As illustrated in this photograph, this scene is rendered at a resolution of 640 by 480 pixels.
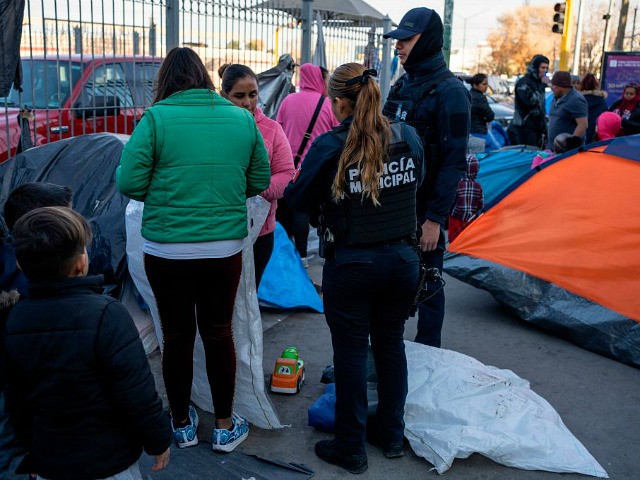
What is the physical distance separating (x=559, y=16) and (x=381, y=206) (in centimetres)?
1779

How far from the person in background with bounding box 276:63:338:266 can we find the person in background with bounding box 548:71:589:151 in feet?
11.7

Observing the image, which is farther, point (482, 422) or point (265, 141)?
point (265, 141)

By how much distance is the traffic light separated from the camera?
1858 cm

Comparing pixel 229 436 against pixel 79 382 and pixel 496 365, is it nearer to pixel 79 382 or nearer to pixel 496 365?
pixel 79 382

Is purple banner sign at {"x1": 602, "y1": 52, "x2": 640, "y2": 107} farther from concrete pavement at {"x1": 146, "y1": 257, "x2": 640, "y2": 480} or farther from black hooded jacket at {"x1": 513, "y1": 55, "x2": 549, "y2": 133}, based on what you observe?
concrete pavement at {"x1": 146, "y1": 257, "x2": 640, "y2": 480}

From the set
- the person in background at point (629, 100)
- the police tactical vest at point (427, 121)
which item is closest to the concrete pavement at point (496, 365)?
the police tactical vest at point (427, 121)

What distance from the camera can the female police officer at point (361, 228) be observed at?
2.96m

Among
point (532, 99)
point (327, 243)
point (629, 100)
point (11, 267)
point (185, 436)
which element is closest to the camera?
point (11, 267)

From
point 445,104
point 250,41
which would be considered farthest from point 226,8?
point 445,104

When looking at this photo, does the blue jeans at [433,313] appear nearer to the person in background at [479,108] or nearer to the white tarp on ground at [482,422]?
the white tarp on ground at [482,422]

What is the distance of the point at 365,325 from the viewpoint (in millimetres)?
3143

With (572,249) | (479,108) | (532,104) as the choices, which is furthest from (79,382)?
(532,104)

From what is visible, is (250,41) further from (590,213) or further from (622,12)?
(622,12)

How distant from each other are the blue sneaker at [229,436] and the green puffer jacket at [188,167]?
0.94m
